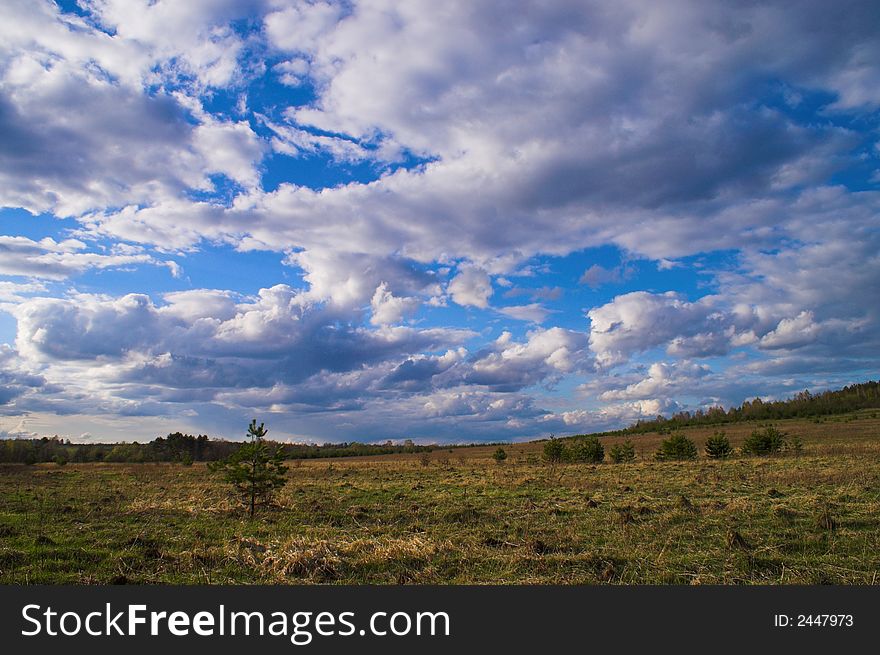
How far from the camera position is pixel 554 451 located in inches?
2078

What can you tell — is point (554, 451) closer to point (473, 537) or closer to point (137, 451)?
point (473, 537)

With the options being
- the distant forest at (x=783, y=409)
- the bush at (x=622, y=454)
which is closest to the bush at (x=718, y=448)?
the bush at (x=622, y=454)

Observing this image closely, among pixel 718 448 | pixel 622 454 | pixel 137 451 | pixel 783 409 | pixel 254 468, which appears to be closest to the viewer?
pixel 254 468

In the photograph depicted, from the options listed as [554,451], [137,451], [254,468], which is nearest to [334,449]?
[137,451]

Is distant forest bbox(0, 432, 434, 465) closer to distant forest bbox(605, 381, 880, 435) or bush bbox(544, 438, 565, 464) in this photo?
bush bbox(544, 438, 565, 464)

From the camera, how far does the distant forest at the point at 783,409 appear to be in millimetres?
126375

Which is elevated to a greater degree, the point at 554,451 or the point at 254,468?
the point at 254,468

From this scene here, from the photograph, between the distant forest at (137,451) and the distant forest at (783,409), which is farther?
the distant forest at (783,409)

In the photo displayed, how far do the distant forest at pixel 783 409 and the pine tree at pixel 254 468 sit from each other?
127761 millimetres

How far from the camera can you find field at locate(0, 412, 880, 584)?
32.5 feet

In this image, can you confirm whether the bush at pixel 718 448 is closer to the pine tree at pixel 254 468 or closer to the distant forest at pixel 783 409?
the pine tree at pixel 254 468

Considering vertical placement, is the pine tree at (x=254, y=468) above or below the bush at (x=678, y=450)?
above

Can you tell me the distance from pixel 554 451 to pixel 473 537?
41.6 metres

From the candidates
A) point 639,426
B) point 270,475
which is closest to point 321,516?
point 270,475
